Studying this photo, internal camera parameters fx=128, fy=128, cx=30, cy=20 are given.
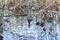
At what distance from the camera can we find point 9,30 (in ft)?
5.82

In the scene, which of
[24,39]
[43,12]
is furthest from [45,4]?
[24,39]

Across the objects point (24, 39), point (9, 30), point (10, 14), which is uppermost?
point (10, 14)

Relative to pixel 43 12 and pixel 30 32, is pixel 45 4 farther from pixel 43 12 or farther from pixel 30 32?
pixel 30 32

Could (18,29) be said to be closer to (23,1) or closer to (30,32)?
(30,32)

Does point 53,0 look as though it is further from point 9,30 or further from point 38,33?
point 9,30

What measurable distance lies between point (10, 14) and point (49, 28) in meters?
0.57

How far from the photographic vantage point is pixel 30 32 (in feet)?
5.76

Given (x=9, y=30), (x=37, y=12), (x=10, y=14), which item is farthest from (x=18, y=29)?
(x=37, y=12)

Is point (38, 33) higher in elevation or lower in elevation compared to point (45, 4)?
lower

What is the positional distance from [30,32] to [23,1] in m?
0.43

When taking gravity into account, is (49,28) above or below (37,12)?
below

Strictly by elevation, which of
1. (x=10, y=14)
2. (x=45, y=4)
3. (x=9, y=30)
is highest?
(x=45, y=4)

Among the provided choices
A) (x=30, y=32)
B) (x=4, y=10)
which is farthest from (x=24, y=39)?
(x=4, y=10)

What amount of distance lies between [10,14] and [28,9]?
26 cm
